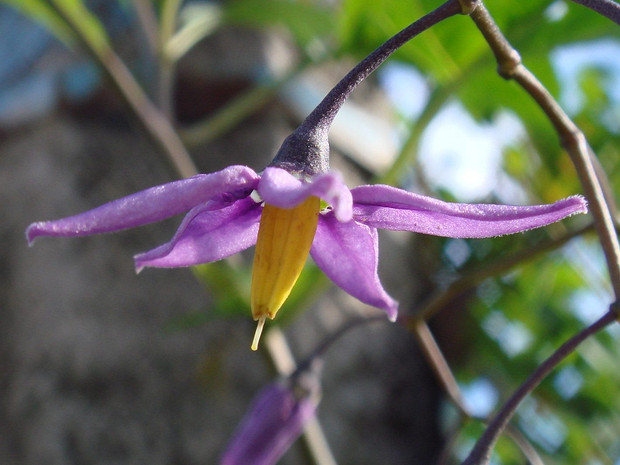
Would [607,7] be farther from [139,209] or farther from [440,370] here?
[440,370]

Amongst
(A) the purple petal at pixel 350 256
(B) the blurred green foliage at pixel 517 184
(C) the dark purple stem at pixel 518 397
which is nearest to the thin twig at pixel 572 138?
(C) the dark purple stem at pixel 518 397

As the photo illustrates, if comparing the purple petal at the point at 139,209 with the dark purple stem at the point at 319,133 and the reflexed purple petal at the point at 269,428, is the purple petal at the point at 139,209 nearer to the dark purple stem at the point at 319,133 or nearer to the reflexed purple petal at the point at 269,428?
the dark purple stem at the point at 319,133

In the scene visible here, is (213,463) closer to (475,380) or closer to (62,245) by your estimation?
(62,245)

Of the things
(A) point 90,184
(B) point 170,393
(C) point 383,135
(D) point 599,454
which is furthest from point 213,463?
(C) point 383,135

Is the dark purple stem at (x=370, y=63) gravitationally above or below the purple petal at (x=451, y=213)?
above

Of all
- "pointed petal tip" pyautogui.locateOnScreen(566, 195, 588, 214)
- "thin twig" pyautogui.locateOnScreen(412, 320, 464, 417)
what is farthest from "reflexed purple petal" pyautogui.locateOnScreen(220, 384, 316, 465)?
"pointed petal tip" pyautogui.locateOnScreen(566, 195, 588, 214)

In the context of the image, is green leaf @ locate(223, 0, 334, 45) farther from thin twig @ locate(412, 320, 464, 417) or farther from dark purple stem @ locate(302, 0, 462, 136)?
dark purple stem @ locate(302, 0, 462, 136)

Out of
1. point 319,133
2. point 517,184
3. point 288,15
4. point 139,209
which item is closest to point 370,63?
point 319,133
